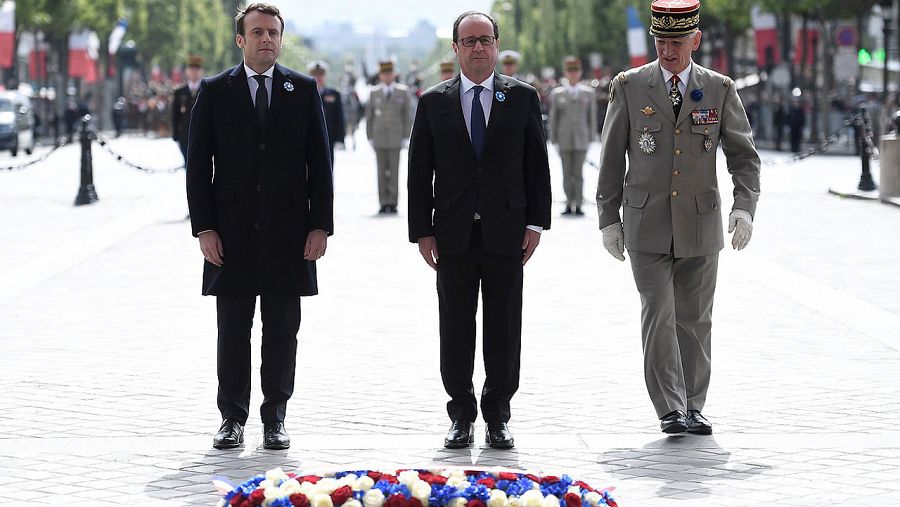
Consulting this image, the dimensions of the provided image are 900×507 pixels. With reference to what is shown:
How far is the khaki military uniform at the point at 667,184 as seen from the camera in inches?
286

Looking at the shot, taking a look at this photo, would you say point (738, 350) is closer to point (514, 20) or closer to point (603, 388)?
point (603, 388)

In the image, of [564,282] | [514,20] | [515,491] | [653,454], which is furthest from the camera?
[514,20]

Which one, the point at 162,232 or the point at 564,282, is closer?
the point at 564,282

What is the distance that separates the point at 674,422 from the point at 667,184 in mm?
993

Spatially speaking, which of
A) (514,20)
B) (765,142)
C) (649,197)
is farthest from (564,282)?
(514,20)

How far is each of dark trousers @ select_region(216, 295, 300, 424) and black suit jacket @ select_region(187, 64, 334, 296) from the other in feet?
0.28

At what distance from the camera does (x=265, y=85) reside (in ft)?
23.4

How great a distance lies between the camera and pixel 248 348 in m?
7.29

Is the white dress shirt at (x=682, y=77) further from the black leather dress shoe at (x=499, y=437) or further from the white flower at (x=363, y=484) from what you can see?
the white flower at (x=363, y=484)

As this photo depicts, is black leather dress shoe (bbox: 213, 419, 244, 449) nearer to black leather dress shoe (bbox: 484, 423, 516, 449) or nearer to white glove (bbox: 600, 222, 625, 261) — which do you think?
black leather dress shoe (bbox: 484, 423, 516, 449)

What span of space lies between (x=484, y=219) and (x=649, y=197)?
768 millimetres

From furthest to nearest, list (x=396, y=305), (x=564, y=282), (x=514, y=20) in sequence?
(x=514, y=20) → (x=564, y=282) → (x=396, y=305)

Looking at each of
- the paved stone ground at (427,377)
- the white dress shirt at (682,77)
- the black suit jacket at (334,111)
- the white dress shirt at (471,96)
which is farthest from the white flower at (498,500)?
the black suit jacket at (334,111)

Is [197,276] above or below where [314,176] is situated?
below
